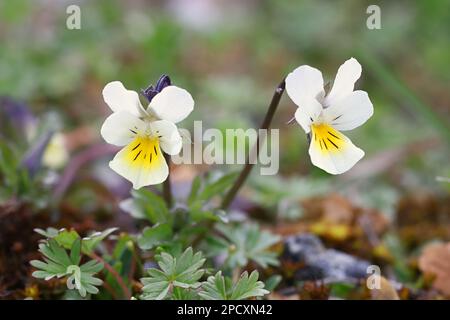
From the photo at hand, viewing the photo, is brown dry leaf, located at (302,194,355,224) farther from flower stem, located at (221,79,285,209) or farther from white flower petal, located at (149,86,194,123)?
white flower petal, located at (149,86,194,123)

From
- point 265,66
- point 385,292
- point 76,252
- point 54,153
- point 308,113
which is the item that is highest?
point 265,66

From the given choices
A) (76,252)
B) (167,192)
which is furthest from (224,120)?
(76,252)

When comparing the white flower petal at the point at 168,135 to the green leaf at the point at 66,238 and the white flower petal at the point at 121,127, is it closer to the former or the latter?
the white flower petal at the point at 121,127

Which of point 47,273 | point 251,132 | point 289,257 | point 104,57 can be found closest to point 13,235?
point 47,273

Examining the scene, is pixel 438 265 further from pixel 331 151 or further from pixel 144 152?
pixel 144 152

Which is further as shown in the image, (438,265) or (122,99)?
(438,265)
